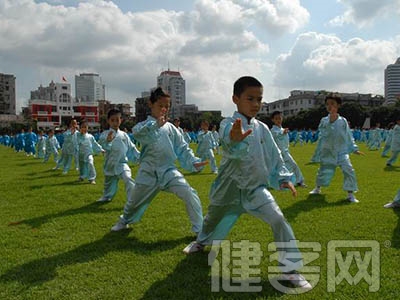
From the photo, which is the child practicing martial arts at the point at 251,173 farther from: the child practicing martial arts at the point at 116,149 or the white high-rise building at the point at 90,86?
the white high-rise building at the point at 90,86

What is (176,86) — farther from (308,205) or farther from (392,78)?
(308,205)

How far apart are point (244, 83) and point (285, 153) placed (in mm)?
6330

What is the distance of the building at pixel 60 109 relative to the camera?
95.0 metres

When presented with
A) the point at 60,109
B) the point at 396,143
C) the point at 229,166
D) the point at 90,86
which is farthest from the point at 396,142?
the point at 90,86

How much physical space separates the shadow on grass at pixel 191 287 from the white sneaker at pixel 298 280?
0.58 feet

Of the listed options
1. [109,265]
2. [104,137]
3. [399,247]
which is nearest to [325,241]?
[399,247]

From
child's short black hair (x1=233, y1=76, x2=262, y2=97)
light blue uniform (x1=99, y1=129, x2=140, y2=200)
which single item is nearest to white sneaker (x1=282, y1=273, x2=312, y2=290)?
child's short black hair (x1=233, y1=76, x2=262, y2=97)

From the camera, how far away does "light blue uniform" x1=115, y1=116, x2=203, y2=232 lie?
198 inches

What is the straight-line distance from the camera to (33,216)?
6.88 m

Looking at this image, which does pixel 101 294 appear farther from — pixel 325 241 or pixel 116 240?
pixel 325 241

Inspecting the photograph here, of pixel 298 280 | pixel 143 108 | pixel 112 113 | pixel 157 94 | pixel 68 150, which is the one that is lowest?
pixel 298 280

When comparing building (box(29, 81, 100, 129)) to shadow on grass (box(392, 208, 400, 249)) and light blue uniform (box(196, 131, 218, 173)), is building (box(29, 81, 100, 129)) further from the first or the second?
shadow on grass (box(392, 208, 400, 249))

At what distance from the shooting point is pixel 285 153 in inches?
388

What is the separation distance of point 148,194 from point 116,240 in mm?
736
